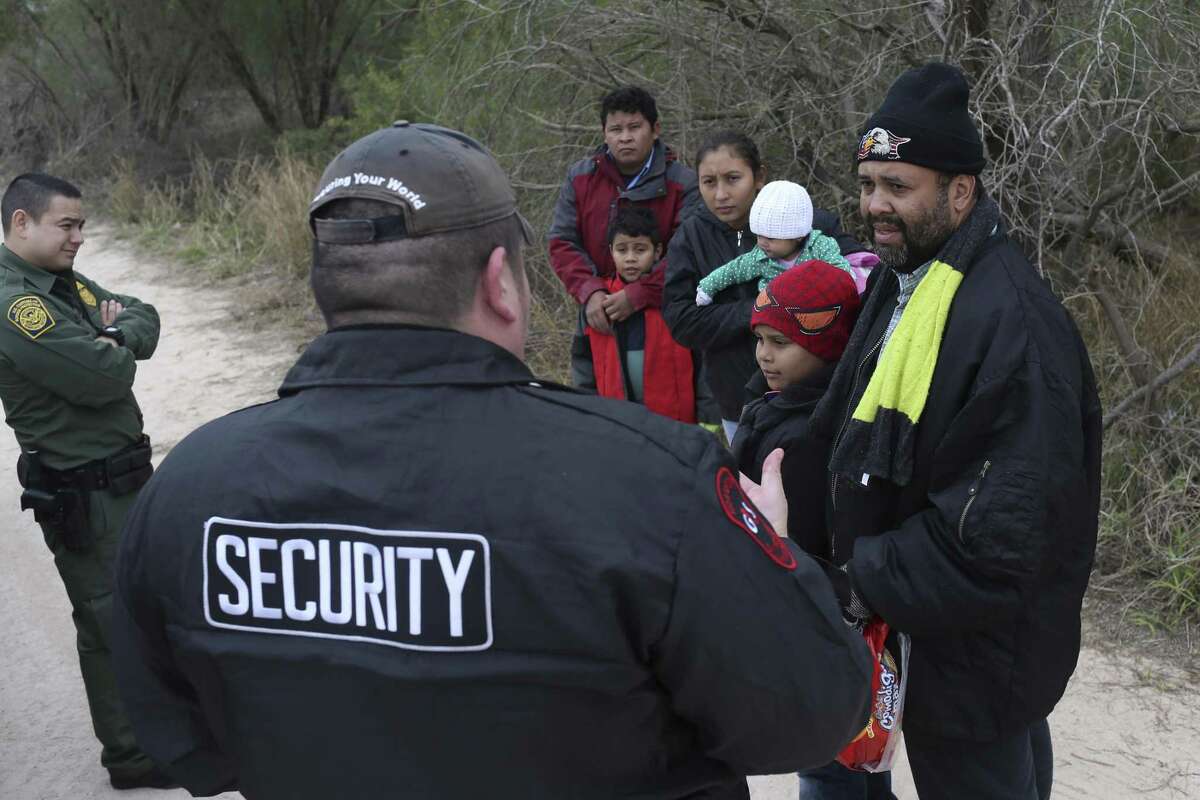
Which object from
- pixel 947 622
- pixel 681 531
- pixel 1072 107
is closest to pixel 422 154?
pixel 681 531

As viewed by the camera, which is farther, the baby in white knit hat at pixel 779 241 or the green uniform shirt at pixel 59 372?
the baby in white knit hat at pixel 779 241

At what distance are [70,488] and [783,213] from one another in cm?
240

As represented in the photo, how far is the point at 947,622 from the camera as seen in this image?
2.07m

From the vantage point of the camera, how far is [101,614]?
348 centimetres

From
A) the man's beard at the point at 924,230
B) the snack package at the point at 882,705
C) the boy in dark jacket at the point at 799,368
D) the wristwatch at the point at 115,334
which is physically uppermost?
the man's beard at the point at 924,230

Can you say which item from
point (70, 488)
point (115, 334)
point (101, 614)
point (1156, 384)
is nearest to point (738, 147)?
point (1156, 384)

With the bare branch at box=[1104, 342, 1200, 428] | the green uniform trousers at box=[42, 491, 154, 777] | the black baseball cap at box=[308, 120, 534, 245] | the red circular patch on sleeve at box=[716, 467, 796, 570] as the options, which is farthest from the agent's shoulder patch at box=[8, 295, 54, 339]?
the bare branch at box=[1104, 342, 1200, 428]

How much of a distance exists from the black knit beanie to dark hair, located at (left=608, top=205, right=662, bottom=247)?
237cm

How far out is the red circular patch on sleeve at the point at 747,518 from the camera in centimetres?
135

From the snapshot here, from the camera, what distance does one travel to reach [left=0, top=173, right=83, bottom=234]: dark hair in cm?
343

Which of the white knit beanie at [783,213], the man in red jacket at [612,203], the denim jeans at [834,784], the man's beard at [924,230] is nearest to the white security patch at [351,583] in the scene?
the man's beard at [924,230]

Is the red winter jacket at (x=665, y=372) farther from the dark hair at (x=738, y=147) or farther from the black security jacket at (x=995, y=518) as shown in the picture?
the black security jacket at (x=995, y=518)

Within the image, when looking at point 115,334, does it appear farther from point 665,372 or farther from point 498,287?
point 498,287

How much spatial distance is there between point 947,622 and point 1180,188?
149 inches
